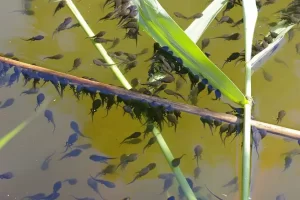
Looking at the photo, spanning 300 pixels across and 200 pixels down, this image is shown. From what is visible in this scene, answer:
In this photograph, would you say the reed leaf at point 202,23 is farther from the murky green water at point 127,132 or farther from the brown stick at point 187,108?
the murky green water at point 127,132

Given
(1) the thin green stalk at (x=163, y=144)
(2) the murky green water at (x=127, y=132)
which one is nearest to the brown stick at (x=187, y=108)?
(1) the thin green stalk at (x=163, y=144)

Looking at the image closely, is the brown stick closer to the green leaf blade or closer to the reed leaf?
the green leaf blade

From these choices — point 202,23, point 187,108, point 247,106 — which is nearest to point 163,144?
point 187,108

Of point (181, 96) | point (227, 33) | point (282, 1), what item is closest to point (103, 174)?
point (181, 96)

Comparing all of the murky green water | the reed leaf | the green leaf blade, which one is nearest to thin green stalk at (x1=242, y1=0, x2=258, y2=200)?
the green leaf blade

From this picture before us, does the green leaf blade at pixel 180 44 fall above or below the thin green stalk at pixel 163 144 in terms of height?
above

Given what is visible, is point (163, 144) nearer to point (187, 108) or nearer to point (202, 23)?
point (187, 108)
